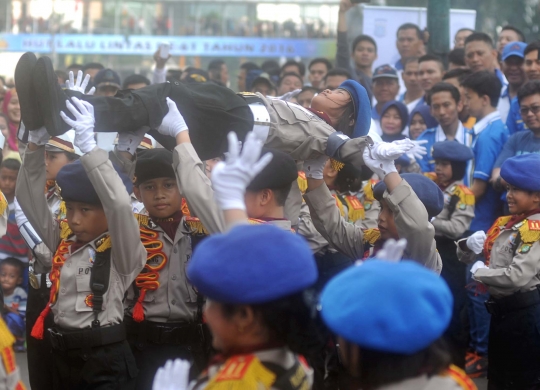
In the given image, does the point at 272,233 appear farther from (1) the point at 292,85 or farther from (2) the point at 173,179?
(1) the point at 292,85

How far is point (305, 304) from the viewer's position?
254 cm

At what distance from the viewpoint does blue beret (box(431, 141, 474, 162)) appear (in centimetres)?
645

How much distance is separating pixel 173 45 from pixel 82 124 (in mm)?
32864

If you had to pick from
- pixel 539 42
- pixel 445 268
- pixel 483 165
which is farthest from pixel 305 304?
pixel 539 42

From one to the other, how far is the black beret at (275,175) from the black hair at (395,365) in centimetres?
181

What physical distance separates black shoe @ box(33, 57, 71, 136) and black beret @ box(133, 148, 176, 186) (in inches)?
25.7

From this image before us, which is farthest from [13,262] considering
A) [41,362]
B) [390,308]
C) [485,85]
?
[390,308]

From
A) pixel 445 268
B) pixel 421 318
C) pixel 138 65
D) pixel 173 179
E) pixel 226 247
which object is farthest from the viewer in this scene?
pixel 138 65

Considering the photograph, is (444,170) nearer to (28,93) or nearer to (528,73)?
(528,73)

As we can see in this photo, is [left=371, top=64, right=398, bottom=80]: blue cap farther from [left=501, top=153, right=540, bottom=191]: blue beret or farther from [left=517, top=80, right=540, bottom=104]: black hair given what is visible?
[left=501, top=153, right=540, bottom=191]: blue beret

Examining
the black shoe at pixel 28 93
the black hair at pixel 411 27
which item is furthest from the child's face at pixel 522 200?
the black hair at pixel 411 27

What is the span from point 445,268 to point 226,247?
4.39 metres

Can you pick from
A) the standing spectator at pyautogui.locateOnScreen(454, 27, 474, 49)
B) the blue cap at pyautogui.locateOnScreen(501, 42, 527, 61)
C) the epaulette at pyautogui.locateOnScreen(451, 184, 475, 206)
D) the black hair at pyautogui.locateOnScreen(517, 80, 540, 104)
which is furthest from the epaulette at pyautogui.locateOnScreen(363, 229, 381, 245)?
the standing spectator at pyautogui.locateOnScreen(454, 27, 474, 49)

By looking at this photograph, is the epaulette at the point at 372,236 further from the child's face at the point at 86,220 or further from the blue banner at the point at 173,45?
the blue banner at the point at 173,45
